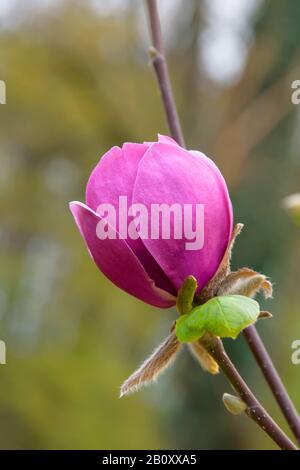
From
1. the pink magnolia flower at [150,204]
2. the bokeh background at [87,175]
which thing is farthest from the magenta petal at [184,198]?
the bokeh background at [87,175]

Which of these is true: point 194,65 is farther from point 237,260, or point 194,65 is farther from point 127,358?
point 127,358

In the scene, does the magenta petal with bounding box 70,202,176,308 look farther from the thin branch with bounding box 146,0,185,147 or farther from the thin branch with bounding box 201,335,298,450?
the thin branch with bounding box 146,0,185,147

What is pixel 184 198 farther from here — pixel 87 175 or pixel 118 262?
pixel 87 175

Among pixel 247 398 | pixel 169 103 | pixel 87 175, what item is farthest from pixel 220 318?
pixel 87 175

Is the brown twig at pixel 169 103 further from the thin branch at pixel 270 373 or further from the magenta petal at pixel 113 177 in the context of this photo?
the magenta petal at pixel 113 177

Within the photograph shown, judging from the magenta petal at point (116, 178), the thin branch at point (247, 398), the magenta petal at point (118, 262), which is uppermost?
the magenta petal at point (116, 178)

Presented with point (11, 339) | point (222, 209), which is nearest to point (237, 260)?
point (11, 339)
